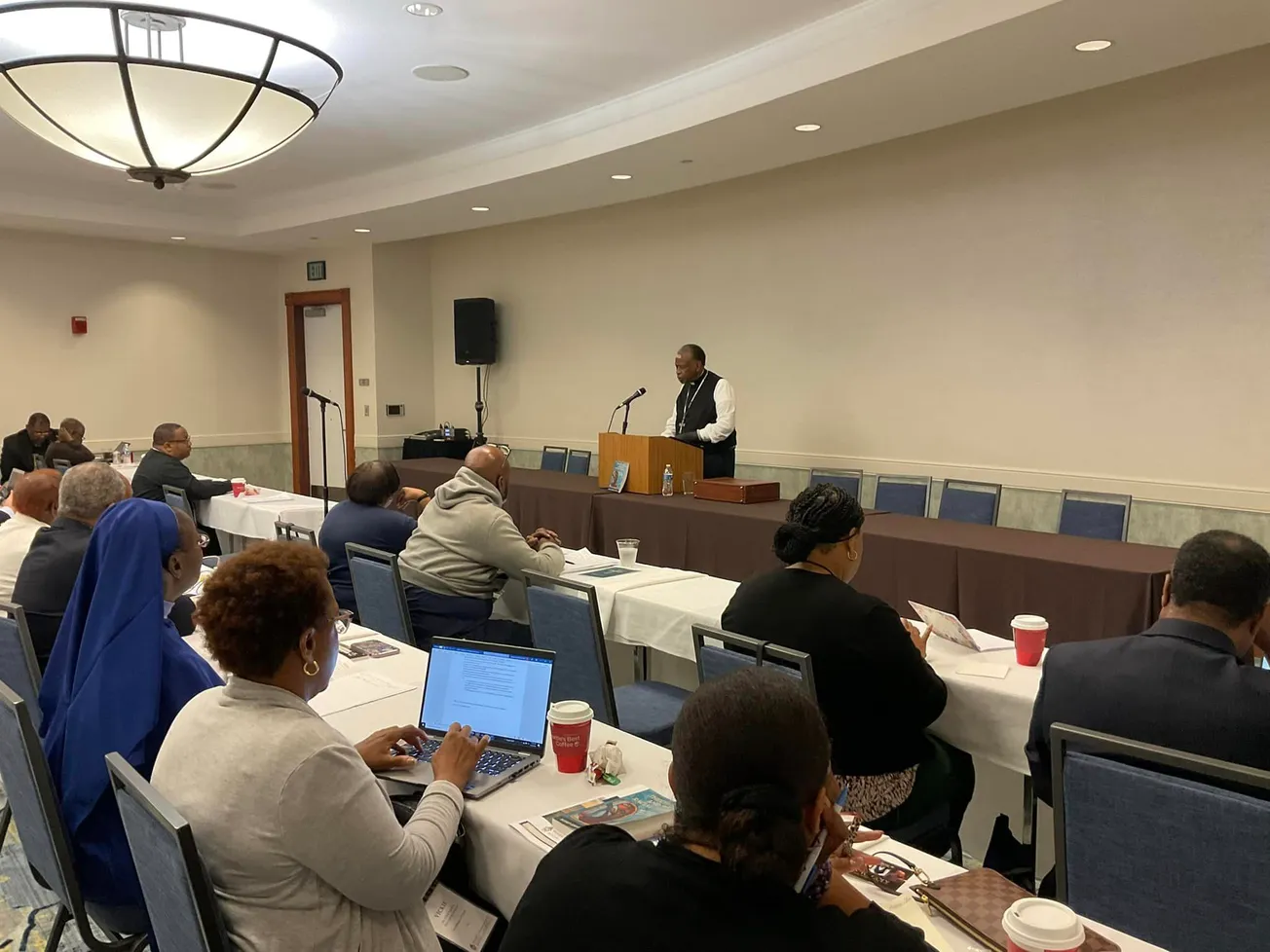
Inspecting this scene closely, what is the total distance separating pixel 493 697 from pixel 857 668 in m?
0.82

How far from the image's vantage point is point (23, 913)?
8.66ft

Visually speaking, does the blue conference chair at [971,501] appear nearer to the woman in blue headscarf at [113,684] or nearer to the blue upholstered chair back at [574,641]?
the blue upholstered chair back at [574,641]

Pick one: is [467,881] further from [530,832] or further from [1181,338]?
[1181,338]

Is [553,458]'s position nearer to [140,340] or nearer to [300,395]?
[300,395]

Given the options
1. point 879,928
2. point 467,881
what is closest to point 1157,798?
point 879,928

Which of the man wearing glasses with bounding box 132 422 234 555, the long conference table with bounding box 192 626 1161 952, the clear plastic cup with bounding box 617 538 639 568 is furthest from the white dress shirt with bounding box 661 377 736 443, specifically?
the long conference table with bounding box 192 626 1161 952

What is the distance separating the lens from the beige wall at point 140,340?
8828mm

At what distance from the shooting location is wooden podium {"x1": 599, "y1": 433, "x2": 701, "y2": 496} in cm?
563

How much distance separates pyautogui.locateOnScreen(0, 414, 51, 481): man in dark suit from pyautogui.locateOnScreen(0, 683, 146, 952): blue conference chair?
6878 millimetres

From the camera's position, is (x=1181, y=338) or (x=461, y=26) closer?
(x=461, y=26)

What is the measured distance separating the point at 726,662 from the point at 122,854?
1.29 m

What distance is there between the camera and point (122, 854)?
6.09 feet

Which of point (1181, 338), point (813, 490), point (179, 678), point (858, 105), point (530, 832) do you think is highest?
point (858, 105)

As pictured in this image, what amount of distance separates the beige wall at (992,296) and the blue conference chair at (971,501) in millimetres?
577
